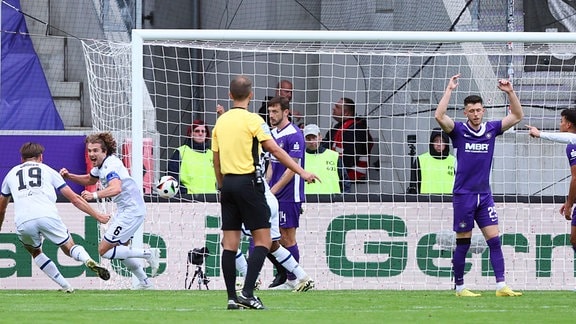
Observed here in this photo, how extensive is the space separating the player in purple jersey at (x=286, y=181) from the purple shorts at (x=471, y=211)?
6.40 ft

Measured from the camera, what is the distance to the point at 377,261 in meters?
16.7

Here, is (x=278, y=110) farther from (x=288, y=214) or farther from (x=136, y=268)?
(x=136, y=268)

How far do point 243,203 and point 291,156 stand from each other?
3.36 meters

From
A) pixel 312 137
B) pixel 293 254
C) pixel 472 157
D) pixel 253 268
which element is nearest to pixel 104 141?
pixel 293 254

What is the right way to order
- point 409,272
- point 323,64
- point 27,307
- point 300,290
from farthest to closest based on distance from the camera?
1. point 323,64
2. point 409,272
3. point 300,290
4. point 27,307

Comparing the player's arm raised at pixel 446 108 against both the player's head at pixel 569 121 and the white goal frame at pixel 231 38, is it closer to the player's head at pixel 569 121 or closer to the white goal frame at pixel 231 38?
the player's head at pixel 569 121

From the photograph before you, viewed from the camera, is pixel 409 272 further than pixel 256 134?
Yes

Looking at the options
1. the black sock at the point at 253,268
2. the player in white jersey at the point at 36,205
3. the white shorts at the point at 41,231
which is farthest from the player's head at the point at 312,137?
the black sock at the point at 253,268

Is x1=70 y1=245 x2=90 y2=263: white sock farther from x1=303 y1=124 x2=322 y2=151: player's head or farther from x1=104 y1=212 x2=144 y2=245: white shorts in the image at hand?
x1=303 y1=124 x2=322 y2=151: player's head

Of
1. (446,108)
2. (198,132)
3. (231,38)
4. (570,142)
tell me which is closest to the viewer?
(446,108)

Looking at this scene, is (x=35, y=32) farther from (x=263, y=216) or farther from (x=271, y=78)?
(x=263, y=216)

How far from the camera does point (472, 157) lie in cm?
1368

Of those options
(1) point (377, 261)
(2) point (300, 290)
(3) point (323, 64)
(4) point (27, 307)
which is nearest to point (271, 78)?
(3) point (323, 64)

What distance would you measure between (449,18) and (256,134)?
924cm
